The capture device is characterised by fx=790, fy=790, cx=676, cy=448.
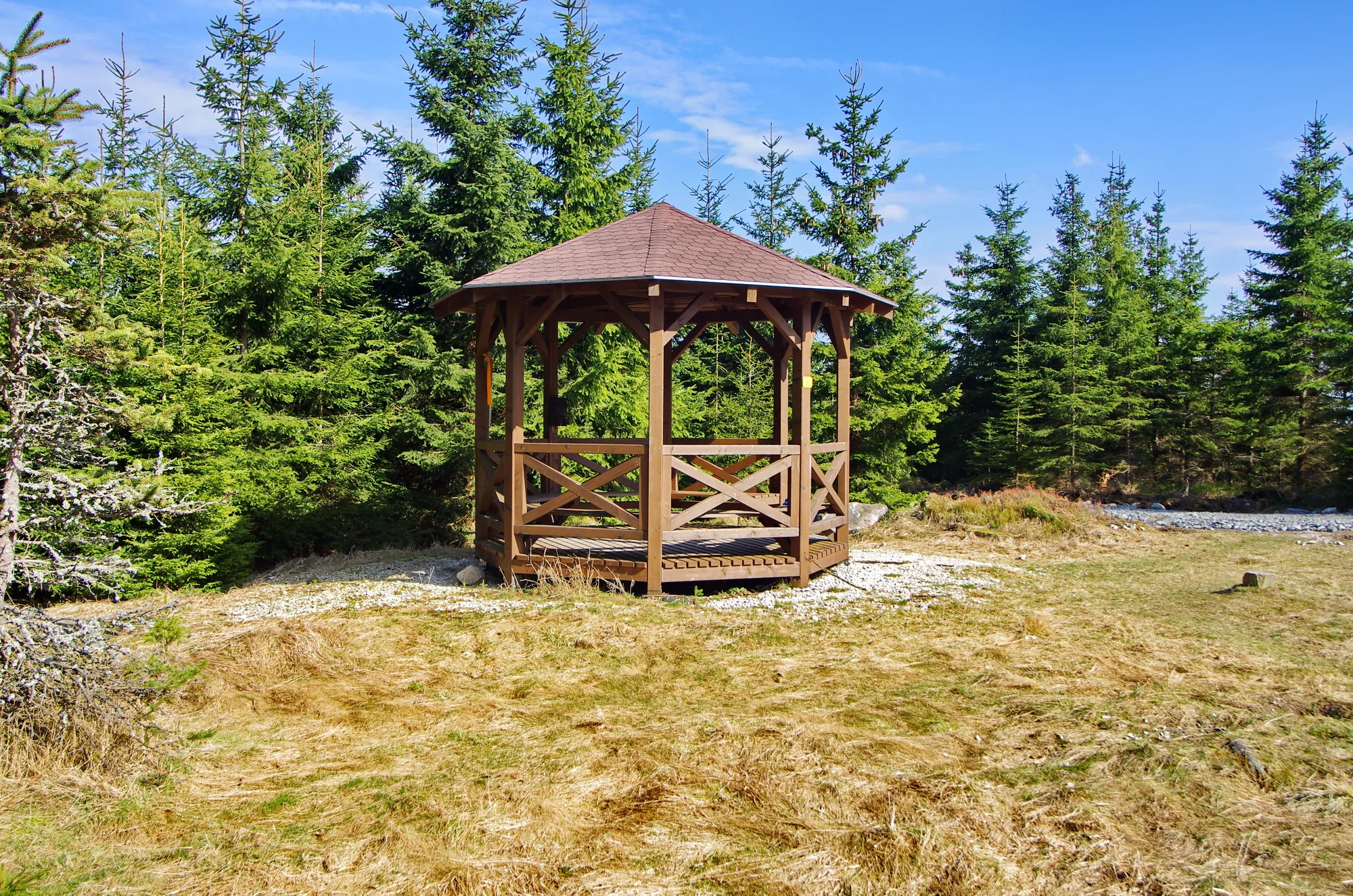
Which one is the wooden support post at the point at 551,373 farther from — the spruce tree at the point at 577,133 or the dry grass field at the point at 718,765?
the spruce tree at the point at 577,133

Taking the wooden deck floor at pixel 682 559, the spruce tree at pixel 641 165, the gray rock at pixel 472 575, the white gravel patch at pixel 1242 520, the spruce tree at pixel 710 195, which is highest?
the spruce tree at pixel 710 195

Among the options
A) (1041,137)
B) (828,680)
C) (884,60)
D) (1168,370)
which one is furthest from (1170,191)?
(828,680)

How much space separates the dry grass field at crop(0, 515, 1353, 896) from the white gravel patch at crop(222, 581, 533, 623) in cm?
44

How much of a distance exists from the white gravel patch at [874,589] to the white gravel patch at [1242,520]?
766cm

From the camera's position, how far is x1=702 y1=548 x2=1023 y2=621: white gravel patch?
789 cm

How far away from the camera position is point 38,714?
3.79m

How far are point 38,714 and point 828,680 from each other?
451cm

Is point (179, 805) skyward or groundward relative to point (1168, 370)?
groundward

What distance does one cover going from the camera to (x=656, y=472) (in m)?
8.05

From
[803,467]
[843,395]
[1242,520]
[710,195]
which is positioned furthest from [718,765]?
[710,195]

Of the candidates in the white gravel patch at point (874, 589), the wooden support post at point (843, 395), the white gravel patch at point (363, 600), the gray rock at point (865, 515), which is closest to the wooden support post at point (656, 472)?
the white gravel patch at point (874, 589)

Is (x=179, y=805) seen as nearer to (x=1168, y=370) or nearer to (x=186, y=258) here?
(x=186, y=258)

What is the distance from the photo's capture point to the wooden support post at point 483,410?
30.3ft

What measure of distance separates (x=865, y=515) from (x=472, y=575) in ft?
25.2
